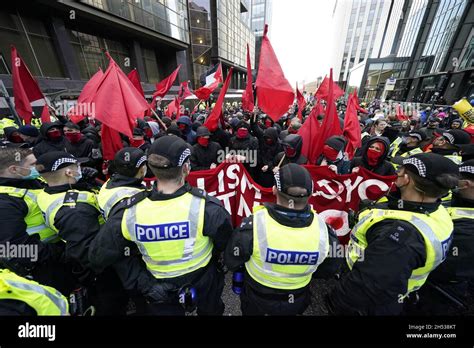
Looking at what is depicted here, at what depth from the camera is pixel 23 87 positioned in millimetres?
5078

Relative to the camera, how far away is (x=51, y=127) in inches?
177

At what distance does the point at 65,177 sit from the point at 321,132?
155 inches

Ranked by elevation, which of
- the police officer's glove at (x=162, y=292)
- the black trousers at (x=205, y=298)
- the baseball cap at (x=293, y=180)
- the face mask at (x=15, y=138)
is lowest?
the black trousers at (x=205, y=298)

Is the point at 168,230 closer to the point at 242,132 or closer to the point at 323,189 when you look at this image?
the point at 323,189

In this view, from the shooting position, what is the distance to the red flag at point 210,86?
256 inches

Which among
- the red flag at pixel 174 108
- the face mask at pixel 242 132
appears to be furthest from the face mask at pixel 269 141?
the red flag at pixel 174 108

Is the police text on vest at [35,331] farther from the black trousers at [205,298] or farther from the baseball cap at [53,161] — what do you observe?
the baseball cap at [53,161]

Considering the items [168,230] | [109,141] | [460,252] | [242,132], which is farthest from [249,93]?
[460,252]

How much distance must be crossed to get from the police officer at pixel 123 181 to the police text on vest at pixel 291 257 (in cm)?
152

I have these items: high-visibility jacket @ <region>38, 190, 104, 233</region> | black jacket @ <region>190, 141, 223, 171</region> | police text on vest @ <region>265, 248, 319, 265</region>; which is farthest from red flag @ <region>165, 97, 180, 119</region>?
police text on vest @ <region>265, 248, 319, 265</region>

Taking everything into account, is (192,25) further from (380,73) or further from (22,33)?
(380,73)

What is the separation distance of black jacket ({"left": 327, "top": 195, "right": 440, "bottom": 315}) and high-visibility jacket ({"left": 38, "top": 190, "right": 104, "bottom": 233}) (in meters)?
2.48

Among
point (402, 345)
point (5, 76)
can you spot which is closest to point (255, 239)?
point (402, 345)

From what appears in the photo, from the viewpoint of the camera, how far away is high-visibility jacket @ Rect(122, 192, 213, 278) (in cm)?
155
